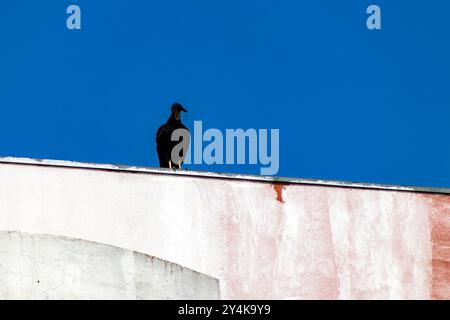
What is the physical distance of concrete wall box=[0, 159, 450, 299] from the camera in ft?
47.3

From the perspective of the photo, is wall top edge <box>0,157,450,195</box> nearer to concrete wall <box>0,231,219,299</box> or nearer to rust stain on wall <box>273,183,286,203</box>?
rust stain on wall <box>273,183,286,203</box>

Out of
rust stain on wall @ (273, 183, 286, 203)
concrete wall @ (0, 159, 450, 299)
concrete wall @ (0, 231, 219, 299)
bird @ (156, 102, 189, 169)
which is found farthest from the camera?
bird @ (156, 102, 189, 169)

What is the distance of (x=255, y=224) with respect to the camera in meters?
14.7

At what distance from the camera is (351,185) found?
15.2 m

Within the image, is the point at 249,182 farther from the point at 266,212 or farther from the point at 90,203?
the point at 90,203

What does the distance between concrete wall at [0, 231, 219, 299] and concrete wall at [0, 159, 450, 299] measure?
11cm

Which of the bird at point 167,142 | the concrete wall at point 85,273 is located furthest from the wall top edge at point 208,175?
the bird at point 167,142

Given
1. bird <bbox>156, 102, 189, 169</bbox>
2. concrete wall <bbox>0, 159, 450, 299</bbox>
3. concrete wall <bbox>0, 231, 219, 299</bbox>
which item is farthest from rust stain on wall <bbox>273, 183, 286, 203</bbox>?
bird <bbox>156, 102, 189, 169</bbox>

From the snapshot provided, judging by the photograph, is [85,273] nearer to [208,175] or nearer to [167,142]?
[208,175]

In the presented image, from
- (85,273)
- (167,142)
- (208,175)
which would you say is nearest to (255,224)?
(208,175)

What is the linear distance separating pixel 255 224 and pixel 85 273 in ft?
6.44

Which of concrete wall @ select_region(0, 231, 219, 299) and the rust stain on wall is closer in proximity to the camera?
concrete wall @ select_region(0, 231, 219, 299)

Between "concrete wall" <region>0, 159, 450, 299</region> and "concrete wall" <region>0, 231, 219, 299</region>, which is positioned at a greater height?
"concrete wall" <region>0, 159, 450, 299</region>

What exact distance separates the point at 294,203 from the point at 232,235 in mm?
844
